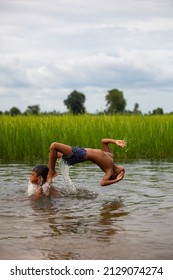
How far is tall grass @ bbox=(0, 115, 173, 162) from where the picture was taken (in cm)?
1413

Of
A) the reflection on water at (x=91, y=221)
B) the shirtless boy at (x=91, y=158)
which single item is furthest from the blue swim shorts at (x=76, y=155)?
the reflection on water at (x=91, y=221)

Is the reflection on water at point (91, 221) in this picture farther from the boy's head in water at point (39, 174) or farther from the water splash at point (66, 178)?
the boy's head in water at point (39, 174)

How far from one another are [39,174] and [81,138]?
585 cm

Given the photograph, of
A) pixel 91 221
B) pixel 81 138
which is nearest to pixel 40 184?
pixel 91 221

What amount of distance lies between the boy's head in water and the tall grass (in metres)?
4.97

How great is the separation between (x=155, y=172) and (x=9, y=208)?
13.6 feet

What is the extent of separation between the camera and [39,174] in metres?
8.59

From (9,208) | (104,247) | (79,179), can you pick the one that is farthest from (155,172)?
(104,247)

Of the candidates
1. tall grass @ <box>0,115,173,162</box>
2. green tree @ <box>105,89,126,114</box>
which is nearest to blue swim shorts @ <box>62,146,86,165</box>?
tall grass @ <box>0,115,173,162</box>

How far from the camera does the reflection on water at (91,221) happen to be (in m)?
5.48

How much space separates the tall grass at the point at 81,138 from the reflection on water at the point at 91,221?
3767 millimetres

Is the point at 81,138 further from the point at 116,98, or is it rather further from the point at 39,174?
the point at 116,98
